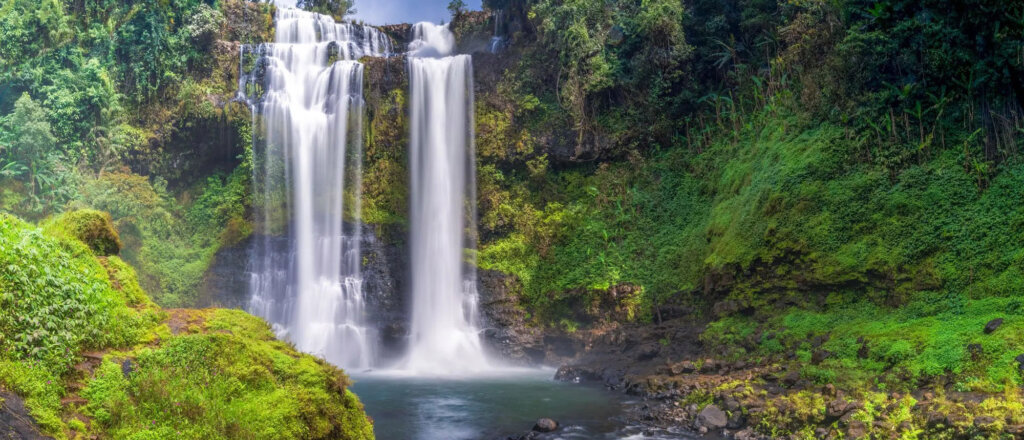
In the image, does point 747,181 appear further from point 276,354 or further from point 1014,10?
point 276,354

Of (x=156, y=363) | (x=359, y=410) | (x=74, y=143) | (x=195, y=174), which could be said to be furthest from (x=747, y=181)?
(x=74, y=143)

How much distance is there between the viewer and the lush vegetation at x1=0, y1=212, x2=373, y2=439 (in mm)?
4391

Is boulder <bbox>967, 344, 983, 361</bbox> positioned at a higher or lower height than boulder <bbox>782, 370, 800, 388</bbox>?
higher

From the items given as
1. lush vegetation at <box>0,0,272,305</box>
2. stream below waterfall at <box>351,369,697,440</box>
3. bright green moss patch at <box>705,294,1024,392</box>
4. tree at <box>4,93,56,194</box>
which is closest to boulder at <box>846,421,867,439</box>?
bright green moss patch at <box>705,294,1024,392</box>

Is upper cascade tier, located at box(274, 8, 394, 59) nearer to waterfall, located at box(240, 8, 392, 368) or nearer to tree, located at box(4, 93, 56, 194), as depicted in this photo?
waterfall, located at box(240, 8, 392, 368)

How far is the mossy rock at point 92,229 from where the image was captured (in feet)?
23.9

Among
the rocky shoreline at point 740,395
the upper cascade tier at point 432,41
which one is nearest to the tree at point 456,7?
the upper cascade tier at point 432,41

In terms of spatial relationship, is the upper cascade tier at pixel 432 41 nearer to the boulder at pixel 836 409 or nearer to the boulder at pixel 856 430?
the boulder at pixel 836 409

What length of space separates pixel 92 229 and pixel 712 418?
9982mm

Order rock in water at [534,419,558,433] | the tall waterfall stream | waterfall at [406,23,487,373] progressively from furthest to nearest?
the tall waterfall stream, waterfall at [406,23,487,373], rock in water at [534,419,558,433]

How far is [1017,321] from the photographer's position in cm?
999

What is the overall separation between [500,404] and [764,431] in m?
6.14

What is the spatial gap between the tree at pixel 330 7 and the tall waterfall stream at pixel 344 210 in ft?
29.8

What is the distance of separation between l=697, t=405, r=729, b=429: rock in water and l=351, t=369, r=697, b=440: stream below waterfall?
42 centimetres
